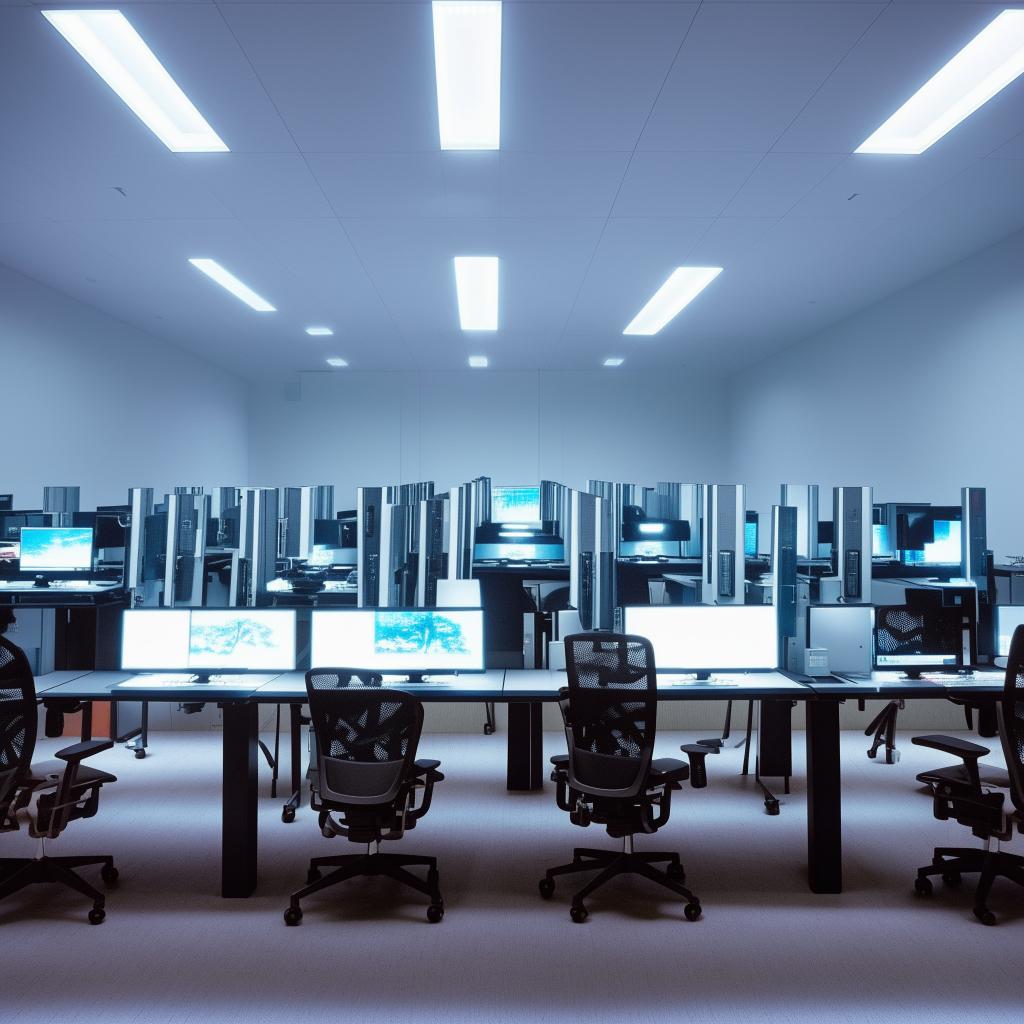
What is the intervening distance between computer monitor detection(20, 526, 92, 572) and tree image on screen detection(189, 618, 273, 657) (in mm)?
3335

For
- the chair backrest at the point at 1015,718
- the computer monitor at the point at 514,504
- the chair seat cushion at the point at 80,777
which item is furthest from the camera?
the computer monitor at the point at 514,504

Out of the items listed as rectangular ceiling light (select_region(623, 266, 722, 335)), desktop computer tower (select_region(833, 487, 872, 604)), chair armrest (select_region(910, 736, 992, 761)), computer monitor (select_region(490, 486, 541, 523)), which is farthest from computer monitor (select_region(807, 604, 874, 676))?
computer monitor (select_region(490, 486, 541, 523))

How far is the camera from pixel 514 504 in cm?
1207

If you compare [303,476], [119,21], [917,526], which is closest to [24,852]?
[119,21]

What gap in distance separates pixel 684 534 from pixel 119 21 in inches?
261

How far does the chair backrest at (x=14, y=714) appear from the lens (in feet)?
9.87

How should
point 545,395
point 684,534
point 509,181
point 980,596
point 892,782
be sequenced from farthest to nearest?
point 545,395 < point 684,534 < point 980,596 < point 509,181 < point 892,782

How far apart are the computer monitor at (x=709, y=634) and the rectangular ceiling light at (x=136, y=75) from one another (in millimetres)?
3361

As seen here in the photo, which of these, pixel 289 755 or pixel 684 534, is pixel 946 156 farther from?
pixel 289 755

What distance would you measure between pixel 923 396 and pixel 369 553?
18.0 feet

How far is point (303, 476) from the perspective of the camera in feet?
44.0

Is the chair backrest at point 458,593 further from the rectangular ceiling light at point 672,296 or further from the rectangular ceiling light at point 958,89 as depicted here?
the rectangular ceiling light at point 672,296

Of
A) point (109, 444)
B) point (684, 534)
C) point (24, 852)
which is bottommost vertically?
point (24, 852)

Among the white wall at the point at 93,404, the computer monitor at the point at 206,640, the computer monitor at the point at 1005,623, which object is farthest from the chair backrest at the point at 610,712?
the white wall at the point at 93,404
